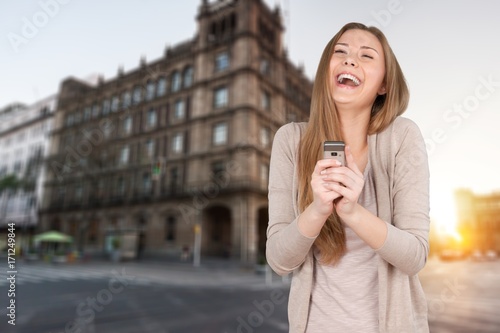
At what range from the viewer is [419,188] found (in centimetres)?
99

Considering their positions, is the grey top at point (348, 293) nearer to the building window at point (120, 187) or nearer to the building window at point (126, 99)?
the building window at point (120, 187)

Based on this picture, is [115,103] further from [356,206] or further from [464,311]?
[356,206]

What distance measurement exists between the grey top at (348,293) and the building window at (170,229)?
2877 centimetres

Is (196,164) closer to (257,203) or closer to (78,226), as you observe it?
(257,203)

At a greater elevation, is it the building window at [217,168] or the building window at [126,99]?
the building window at [126,99]

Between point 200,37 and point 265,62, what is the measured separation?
23.5 feet

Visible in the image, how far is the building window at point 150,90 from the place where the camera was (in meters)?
33.4

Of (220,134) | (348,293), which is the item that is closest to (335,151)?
(348,293)

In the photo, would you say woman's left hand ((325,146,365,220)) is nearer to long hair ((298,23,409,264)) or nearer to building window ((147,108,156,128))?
long hair ((298,23,409,264))

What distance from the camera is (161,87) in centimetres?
3309

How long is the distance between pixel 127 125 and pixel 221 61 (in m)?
12.9

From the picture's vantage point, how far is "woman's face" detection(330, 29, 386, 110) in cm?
109

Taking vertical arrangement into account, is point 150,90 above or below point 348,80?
above

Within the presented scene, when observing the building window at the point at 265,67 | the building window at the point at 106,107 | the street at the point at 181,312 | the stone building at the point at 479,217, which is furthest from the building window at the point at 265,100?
the stone building at the point at 479,217
